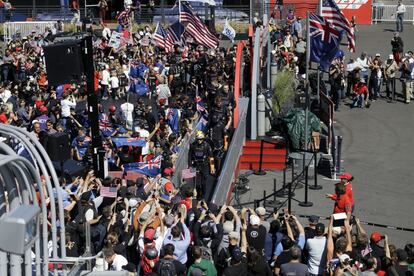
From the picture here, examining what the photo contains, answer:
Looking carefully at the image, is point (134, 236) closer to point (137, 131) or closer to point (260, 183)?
point (137, 131)

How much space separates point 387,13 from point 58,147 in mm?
29095

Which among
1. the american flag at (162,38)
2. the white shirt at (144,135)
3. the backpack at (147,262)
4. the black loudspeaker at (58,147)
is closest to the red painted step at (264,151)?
the white shirt at (144,135)

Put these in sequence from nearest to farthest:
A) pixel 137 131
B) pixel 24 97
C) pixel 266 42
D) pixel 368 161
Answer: pixel 137 131
pixel 368 161
pixel 24 97
pixel 266 42

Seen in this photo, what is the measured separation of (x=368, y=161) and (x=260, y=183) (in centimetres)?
311

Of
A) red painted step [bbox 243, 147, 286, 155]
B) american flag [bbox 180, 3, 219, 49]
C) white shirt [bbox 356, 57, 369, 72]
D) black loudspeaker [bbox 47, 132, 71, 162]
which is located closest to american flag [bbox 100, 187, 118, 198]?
black loudspeaker [bbox 47, 132, 71, 162]

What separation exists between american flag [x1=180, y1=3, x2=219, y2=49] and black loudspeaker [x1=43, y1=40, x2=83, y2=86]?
852 centimetres

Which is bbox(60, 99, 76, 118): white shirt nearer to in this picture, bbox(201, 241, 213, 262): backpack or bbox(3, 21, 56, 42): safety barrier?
bbox(201, 241, 213, 262): backpack

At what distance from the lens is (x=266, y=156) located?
20.4 meters

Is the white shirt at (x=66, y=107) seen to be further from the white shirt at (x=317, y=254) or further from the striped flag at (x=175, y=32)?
the white shirt at (x=317, y=254)

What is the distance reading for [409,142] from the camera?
21.9 metres

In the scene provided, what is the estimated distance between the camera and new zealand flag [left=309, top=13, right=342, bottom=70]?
21.3m

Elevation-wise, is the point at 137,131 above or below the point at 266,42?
below

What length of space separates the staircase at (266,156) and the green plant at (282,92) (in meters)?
2.05

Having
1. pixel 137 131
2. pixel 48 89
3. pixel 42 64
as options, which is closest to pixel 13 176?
pixel 137 131
